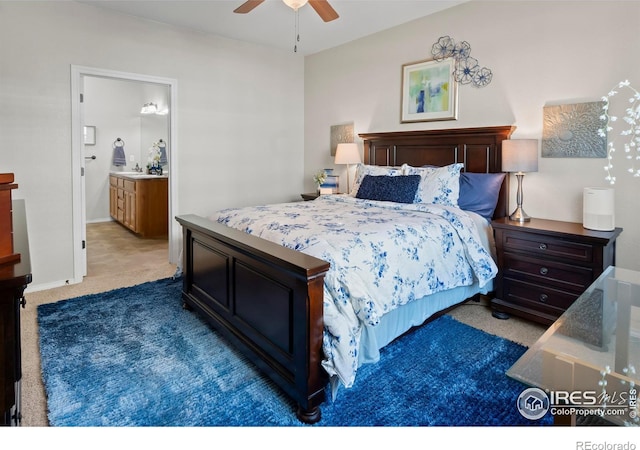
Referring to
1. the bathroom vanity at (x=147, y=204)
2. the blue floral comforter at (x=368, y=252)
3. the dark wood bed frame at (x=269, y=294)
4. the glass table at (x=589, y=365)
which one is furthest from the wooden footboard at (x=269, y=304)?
the bathroom vanity at (x=147, y=204)

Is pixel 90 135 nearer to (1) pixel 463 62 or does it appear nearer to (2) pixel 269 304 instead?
(1) pixel 463 62

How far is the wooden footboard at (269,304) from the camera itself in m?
1.73

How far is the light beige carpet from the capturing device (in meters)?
2.01

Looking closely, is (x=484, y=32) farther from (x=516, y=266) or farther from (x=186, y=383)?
(x=186, y=383)

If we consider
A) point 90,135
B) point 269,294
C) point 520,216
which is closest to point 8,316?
point 269,294

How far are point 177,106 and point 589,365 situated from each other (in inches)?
167

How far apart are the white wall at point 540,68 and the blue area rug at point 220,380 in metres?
1.32

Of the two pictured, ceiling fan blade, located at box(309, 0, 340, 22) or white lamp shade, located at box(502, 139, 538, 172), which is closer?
ceiling fan blade, located at box(309, 0, 340, 22)

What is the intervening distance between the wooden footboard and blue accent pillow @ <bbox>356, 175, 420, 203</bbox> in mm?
1496

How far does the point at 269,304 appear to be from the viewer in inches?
78.2

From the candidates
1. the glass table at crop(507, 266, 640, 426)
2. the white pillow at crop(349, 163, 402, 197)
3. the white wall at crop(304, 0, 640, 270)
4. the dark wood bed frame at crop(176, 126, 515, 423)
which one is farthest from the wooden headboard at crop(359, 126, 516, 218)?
the glass table at crop(507, 266, 640, 426)

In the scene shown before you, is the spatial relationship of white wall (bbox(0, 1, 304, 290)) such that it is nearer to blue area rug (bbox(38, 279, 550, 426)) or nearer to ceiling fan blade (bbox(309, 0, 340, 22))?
blue area rug (bbox(38, 279, 550, 426))

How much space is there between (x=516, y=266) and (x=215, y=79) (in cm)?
375
